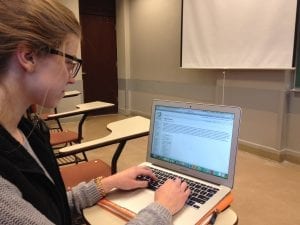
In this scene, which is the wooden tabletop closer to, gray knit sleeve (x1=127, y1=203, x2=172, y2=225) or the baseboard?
gray knit sleeve (x1=127, y1=203, x2=172, y2=225)

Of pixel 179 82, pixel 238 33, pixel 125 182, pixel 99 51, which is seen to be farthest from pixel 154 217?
pixel 99 51

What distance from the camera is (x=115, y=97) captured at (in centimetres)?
588

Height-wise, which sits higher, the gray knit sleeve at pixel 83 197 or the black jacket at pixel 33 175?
the black jacket at pixel 33 175

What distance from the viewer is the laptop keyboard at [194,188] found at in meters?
0.81

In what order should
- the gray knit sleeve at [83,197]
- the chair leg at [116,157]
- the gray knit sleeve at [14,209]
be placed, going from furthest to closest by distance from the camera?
1. the chair leg at [116,157]
2. the gray knit sleeve at [83,197]
3. the gray knit sleeve at [14,209]

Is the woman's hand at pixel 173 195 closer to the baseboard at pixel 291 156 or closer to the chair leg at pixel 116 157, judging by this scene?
the chair leg at pixel 116 157

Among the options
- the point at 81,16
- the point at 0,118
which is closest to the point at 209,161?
the point at 0,118

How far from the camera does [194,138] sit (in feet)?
3.08

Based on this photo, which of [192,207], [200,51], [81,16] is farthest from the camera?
[81,16]

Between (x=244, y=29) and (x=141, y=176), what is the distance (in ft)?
8.96

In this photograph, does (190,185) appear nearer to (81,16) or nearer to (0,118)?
(0,118)

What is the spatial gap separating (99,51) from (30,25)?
5.11 metres

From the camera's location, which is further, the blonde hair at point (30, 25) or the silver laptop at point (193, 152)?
the silver laptop at point (193, 152)

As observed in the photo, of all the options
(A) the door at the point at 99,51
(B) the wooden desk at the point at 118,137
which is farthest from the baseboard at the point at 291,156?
(A) the door at the point at 99,51
